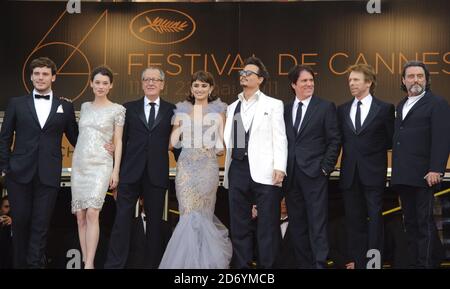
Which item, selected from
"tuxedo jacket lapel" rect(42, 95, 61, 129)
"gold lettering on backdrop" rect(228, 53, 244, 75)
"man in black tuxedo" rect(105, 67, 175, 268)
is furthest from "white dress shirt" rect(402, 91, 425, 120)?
"tuxedo jacket lapel" rect(42, 95, 61, 129)

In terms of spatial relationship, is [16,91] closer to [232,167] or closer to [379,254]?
[232,167]

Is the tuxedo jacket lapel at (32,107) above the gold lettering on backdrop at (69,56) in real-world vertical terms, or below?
below

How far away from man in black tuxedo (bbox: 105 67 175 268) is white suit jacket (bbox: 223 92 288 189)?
580 millimetres

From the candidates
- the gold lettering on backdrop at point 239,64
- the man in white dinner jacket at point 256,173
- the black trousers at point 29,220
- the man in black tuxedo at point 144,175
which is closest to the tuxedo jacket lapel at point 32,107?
the black trousers at point 29,220

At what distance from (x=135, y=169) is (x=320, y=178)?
1.58 m

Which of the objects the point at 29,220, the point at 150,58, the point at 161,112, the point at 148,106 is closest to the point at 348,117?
the point at 161,112

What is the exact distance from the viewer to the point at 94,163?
253 inches

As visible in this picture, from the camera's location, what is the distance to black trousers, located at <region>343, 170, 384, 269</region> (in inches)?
249

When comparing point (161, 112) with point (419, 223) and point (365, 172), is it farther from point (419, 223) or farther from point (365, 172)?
point (419, 223)

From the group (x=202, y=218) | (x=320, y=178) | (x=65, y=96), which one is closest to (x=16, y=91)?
(x=65, y=96)

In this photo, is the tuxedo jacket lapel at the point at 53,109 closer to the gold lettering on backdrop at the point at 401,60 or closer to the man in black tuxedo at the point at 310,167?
the man in black tuxedo at the point at 310,167

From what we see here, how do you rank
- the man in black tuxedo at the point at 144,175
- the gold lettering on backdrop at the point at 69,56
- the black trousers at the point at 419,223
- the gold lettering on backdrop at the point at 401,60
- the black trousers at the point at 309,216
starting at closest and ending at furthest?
the black trousers at the point at 419,223, the black trousers at the point at 309,216, the man in black tuxedo at the point at 144,175, the gold lettering on backdrop at the point at 401,60, the gold lettering on backdrop at the point at 69,56

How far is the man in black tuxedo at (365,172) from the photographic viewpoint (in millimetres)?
6340
